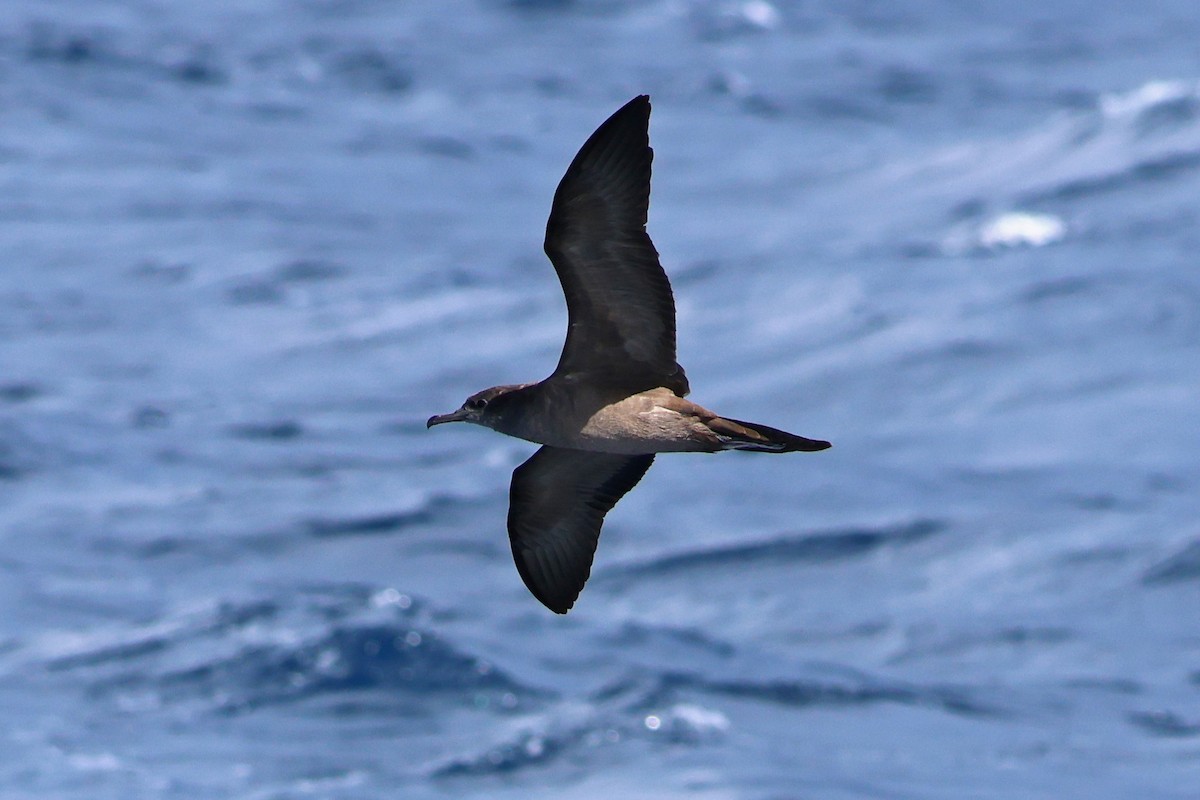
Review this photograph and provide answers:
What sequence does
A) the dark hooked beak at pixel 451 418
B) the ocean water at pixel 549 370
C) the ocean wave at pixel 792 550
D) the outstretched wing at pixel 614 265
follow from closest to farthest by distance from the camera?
1. the outstretched wing at pixel 614 265
2. the dark hooked beak at pixel 451 418
3. the ocean water at pixel 549 370
4. the ocean wave at pixel 792 550

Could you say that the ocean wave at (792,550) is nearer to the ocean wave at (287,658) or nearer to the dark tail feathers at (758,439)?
the ocean wave at (287,658)

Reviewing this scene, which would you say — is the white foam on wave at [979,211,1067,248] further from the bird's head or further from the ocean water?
the bird's head

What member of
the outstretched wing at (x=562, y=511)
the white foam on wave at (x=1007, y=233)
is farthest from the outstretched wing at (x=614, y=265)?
the white foam on wave at (x=1007, y=233)

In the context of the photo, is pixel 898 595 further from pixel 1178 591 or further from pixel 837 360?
pixel 837 360

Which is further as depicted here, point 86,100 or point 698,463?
point 86,100

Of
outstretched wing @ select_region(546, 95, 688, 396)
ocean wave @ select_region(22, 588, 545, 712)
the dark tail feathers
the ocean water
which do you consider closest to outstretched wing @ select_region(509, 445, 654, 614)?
outstretched wing @ select_region(546, 95, 688, 396)

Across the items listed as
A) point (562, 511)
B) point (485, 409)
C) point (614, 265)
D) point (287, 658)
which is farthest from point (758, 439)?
point (287, 658)

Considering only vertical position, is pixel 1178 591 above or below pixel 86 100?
below

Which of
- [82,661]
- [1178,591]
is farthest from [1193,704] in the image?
[82,661]

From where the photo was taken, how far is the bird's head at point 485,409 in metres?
12.3

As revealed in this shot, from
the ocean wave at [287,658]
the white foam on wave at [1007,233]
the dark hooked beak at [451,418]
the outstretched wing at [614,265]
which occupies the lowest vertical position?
the ocean wave at [287,658]

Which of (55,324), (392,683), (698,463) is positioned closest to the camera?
(392,683)

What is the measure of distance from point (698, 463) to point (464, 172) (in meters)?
33.2

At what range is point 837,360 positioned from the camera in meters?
63.7
